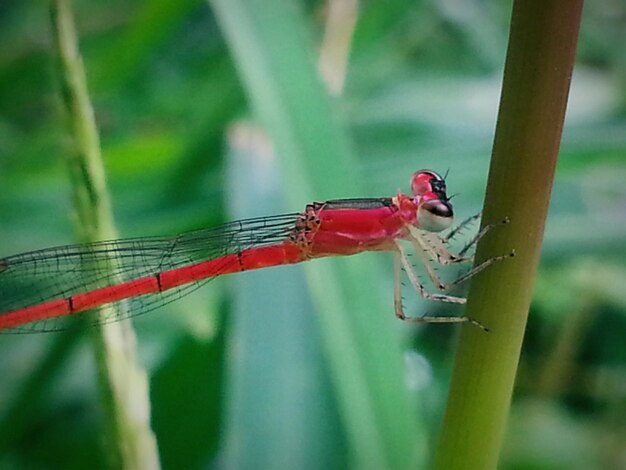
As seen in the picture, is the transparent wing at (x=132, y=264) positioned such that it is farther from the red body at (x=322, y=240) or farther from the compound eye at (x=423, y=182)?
the compound eye at (x=423, y=182)

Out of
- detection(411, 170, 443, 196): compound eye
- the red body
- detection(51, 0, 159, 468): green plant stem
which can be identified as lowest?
detection(51, 0, 159, 468): green plant stem

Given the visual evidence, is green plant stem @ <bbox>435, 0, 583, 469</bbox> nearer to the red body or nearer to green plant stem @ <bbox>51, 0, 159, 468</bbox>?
green plant stem @ <bbox>51, 0, 159, 468</bbox>

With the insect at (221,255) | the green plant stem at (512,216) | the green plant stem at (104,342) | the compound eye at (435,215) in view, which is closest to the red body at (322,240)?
the insect at (221,255)

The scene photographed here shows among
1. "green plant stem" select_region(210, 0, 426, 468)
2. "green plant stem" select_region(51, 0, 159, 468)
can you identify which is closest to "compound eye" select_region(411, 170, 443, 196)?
"green plant stem" select_region(210, 0, 426, 468)

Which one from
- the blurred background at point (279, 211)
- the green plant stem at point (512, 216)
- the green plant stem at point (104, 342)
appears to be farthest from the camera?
the blurred background at point (279, 211)

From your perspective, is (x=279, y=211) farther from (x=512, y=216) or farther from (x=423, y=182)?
(x=512, y=216)

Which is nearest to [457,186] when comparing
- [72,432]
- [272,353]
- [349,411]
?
[272,353]

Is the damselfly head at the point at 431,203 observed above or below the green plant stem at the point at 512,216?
above
